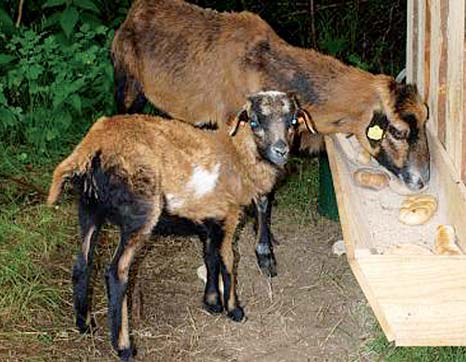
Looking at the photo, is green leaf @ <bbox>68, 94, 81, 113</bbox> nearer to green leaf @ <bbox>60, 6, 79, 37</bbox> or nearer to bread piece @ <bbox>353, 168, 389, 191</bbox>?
green leaf @ <bbox>60, 6, 79, 37</bbox>

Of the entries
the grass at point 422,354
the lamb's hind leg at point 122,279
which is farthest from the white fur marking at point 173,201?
the grass at point 422,354

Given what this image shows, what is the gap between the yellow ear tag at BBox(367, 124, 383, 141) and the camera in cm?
621

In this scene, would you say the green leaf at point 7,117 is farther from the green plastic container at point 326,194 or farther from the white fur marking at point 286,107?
the white fur marking at point 286,107

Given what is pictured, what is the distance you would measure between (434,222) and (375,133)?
0.86m

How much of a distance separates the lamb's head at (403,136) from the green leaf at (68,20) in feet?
8.18

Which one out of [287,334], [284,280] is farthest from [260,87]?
[287,334]

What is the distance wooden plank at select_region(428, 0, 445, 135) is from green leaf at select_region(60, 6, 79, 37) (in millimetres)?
2789

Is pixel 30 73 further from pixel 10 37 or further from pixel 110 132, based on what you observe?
pixel 110 132

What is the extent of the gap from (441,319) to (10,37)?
494 centimetres

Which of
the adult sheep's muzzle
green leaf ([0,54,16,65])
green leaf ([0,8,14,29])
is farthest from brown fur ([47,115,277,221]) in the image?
green leaf ([0,8,14,29])

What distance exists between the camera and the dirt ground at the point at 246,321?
556 cm

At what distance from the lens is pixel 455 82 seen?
17.3 ft

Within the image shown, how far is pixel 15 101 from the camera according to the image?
333 inches

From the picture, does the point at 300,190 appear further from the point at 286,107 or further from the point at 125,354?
the point at 125,354
